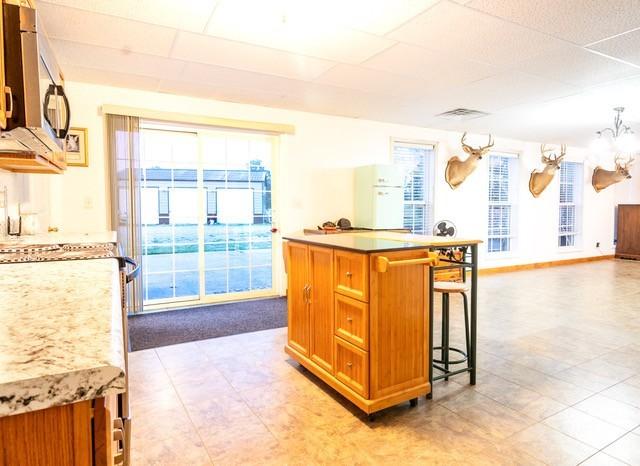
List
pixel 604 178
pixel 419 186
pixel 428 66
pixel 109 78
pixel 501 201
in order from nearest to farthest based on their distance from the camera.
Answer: pixel 428 66, pixel 109 78, pixel 419 186, pixel 501 201, pixel 604 178

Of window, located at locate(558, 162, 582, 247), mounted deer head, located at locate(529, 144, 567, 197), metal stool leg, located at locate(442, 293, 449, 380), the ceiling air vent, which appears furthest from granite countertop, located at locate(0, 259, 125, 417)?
window, located at locate(558, 162, 582, 247)

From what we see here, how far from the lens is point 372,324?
7.27 feet

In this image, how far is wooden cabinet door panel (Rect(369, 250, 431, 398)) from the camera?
7.34 feet

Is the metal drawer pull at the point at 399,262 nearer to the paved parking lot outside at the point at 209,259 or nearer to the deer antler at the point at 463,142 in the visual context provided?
the paved parking lot outside at the point at 209,259

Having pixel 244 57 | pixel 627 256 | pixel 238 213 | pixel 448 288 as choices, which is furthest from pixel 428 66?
pixel 627 256

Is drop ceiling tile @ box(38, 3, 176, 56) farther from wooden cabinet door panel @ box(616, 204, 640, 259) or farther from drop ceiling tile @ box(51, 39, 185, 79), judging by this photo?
wooden cabinet door panel @ box(616, 204, 640, 259)

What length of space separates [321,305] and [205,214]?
2.80 metres

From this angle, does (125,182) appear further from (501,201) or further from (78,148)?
(501,201)

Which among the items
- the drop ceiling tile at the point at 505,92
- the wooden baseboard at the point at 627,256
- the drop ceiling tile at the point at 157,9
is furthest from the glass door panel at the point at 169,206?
the wooden baseboard at the point at 627,256

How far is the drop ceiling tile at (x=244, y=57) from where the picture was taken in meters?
3.10

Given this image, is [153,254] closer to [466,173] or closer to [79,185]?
[79,185]

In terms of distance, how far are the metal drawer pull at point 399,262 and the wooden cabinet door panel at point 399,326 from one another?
5 cm

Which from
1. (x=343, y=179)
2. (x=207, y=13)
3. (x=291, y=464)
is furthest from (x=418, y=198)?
(x=291, y=464)

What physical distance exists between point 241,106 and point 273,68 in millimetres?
1379
